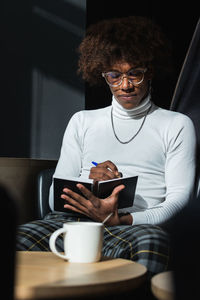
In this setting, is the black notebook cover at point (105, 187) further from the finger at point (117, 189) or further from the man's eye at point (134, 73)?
the man's eye at point (134, 73)

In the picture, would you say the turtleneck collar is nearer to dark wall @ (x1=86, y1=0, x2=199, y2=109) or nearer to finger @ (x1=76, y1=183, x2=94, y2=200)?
finger @ (x1=76, y1=183, x2=94, y2=200)

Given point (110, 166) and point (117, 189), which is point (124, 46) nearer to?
point (110, 166)

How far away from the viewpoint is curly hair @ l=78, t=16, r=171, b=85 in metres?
1.93

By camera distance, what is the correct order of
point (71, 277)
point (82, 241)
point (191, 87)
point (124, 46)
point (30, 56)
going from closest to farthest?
1. point (71, 277)
2. point (82, 241)
3. point (124, 46)
4. point (191, 87)
5. point (30, 56)

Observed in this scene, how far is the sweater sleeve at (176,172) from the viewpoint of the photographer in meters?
1.63

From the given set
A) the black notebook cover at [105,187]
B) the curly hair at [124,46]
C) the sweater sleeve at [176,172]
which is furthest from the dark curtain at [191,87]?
the black notebook cover at [105,187]

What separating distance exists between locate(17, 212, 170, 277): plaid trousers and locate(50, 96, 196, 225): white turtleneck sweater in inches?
7.5

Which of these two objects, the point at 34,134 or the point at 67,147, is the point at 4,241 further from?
the point at 34,134

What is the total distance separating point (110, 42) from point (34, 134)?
132cm

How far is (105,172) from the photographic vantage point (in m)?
1.69

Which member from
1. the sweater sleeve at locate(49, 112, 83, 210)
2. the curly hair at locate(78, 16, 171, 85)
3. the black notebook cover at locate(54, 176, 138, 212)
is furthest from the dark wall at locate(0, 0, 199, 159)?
the black notebook cover at locate(54, 176, 138, 212)

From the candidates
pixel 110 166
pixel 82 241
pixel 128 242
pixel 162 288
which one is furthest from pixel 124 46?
pixel 162 288

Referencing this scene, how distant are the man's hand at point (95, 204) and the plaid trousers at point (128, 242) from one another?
6 cm

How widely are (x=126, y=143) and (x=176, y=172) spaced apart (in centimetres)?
25
